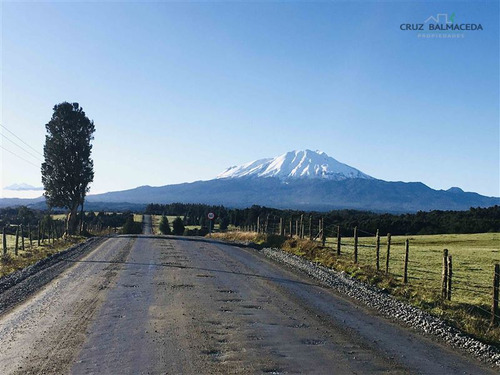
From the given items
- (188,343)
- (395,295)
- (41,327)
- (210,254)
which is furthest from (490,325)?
(210,254)

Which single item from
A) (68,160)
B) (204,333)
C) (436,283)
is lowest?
(204,333)

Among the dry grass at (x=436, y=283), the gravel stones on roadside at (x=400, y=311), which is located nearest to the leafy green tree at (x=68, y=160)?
the dry grass at (x=436, y=283)

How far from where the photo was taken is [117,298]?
12.8 m

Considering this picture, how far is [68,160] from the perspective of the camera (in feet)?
160

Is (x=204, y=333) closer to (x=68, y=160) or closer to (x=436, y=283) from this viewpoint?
(x=436, y=283)

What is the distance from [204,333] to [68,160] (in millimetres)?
43618

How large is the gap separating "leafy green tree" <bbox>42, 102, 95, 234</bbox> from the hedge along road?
1372 inches

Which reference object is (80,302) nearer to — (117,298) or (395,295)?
(117,298)

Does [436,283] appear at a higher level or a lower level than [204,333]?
higher

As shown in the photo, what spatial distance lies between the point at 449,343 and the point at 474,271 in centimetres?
1415

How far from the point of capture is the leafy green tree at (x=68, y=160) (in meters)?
48.1

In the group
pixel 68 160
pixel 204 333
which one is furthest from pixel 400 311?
pixel 68 160

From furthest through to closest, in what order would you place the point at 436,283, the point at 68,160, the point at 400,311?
the point at 68,160
the point at 436,283
the point at 400,311

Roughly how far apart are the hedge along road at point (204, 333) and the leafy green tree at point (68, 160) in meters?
34.8
